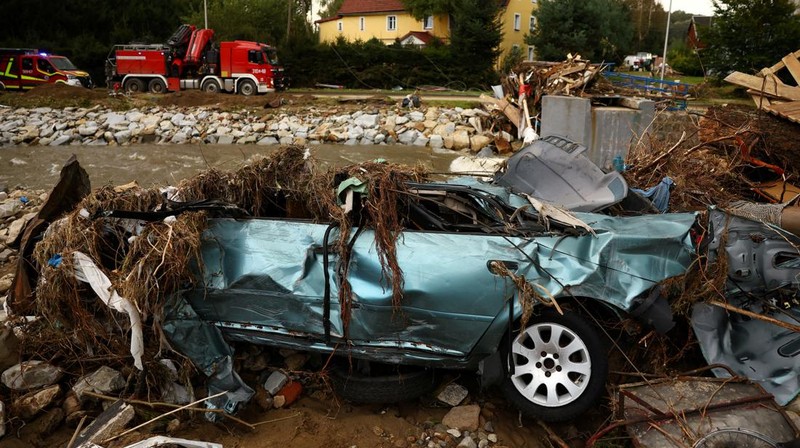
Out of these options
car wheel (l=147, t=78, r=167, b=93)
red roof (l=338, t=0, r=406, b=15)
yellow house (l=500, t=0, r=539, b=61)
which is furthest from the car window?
yellow house (l=500, t=0, r=539, b=61)

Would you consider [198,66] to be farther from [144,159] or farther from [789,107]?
[789,107]

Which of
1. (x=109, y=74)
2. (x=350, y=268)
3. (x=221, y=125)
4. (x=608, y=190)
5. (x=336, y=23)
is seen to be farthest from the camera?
(x=336, y=23)

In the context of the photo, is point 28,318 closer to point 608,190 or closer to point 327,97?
point 608,190

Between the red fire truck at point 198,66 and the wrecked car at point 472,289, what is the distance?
24.8m

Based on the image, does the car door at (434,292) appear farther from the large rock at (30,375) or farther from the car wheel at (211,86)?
the car wheel at (211,86)

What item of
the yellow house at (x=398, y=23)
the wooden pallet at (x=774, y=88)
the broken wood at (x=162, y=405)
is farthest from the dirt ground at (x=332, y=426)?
the yellow house at (x=398, y=23)

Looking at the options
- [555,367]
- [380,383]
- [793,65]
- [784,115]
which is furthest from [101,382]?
[793,65]

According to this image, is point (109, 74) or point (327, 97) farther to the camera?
point (109, 74)

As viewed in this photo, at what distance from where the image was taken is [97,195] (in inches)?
178

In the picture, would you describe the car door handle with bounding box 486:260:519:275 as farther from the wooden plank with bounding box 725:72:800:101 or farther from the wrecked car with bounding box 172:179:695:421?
the wooden plank with bounding box 725:72:800:101

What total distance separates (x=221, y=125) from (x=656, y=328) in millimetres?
19309

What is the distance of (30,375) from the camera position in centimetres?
430

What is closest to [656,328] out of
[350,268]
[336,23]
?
[350,268]

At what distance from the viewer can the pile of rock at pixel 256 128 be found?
19.1 meters
